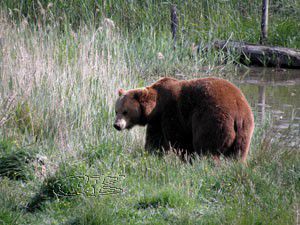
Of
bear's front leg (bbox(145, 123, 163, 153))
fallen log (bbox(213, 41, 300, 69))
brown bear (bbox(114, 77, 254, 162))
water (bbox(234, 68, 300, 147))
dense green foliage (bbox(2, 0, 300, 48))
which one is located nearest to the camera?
brown bear (bbox(114, 77, 254, 162))

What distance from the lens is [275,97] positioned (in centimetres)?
1250

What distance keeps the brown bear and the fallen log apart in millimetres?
7466

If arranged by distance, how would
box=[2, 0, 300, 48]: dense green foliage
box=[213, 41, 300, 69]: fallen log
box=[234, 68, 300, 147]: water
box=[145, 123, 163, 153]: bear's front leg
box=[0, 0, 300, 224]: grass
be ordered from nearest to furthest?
box=[0, 0, 300, 224]: grass → box=[145, 123, 163, 153]: bear's front leg → box=[234, 68, 300, 147]: water → box=[213, 41, 300, 69]: fallen log → box=[2, 0, 300, 48]: dense green foliage

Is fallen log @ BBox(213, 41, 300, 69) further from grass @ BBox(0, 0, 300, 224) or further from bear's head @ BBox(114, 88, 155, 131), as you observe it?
bear's head @ BBox(114, 88, 155, 131)

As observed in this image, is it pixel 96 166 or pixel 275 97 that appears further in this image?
pixel 275 97

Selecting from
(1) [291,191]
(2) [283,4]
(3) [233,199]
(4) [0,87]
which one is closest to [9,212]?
(3) [233,199]

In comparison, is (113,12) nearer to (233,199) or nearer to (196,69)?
(196,69)

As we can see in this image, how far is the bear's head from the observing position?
7.79 meters

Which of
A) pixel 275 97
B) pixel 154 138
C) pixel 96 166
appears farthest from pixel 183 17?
pixel 96 166

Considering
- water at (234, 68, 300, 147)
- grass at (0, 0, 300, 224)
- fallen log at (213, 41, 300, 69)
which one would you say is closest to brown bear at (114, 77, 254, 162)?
grass at (0, 0, 300, 224)

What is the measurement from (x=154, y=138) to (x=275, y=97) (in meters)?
5.36

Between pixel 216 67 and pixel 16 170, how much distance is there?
26.0 feet

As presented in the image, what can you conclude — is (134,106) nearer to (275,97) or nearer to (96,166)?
(96,166)

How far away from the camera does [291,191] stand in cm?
566
